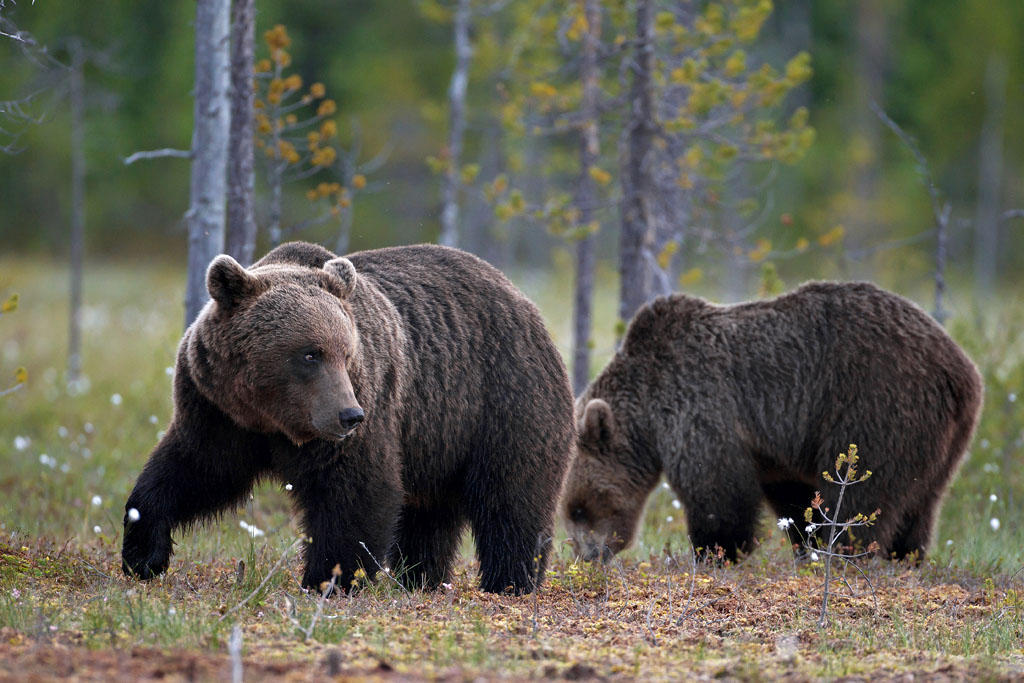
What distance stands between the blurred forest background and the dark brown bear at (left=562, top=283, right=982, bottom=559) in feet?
55.1

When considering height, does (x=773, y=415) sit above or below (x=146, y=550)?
above

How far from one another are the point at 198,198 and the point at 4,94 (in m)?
21.4

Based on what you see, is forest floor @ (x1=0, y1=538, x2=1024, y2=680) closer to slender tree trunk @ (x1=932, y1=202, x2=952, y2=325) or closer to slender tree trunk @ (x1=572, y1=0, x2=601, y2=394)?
slender tree trunk @ (x1=932, y1=202, x2=952, y2=325)

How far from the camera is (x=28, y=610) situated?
4234 millimetres

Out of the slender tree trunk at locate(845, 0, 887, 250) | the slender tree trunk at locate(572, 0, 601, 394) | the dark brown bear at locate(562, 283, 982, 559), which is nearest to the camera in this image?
the dark brown bear at locate(562, 283, 982, 559)

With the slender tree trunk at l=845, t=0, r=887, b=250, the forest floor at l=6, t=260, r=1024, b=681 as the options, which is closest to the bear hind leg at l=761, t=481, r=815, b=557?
the forest floor at l=6, t=260, r=1024, b=681

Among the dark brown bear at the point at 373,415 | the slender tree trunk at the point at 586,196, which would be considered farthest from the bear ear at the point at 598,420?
the slender tree trunk at the point at 586,196

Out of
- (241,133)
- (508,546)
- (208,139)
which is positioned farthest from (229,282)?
(241,133)

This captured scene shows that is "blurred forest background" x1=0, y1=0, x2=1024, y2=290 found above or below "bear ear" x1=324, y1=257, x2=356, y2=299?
above

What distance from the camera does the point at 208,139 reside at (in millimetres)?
7258

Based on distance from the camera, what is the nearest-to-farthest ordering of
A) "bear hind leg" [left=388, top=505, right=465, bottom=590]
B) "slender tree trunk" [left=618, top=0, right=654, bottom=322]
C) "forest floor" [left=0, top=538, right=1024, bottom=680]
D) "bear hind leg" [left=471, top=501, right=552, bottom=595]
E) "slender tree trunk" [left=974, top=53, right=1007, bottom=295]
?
1. "forest floor" [left=0, top=538, right=1024, bottom=680]
2. "bear hind leg" [left=471, top=501, right=552, bottom=595]
3. "bear hind leg" [left=388, top=505, right=465, bottom=590]
4. "slender tree trunk" [left=618, top=0, right=654, bottom=322]
5. "slender tree trunk" [left=974, top=53, right=1007, bottom=295]

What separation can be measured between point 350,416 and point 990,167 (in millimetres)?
34543

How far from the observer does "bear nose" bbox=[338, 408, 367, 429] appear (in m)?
4.56

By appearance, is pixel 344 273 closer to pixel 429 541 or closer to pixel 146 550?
pixel 146 550
